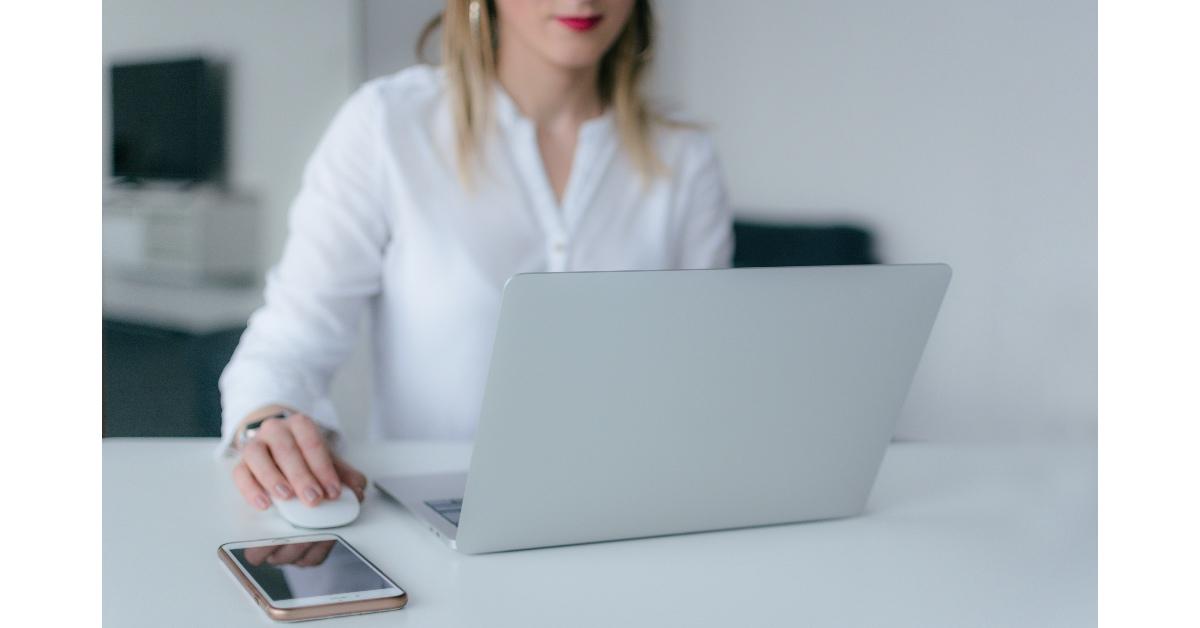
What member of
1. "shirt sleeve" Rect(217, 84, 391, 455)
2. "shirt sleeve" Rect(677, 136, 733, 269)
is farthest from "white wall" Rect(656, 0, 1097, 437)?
"shirt sleeve" Rect(217, 84, 391, 455)

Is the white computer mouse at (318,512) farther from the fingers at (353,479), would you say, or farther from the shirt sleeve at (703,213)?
the shirt sleeve at (703,213)

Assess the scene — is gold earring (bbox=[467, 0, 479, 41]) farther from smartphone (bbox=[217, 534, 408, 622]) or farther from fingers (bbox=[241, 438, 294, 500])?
smartphone (bbox=[217, 534, 408, 622])

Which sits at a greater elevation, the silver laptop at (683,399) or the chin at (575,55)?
the chin at (575,55)

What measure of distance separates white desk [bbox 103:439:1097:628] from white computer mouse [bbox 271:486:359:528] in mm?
13

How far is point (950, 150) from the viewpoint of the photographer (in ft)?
8.23

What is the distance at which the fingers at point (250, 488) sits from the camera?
0.96m

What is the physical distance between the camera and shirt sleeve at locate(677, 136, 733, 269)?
1831mm

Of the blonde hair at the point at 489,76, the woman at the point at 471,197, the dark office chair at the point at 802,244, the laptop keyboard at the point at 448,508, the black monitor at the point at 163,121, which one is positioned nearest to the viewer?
the laptop keyboard at the point at 448,508

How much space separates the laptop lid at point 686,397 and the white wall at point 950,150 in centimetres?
151

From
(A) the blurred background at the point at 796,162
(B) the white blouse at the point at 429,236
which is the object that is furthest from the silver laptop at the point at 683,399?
(A) the blurred background at the point at 796,162
